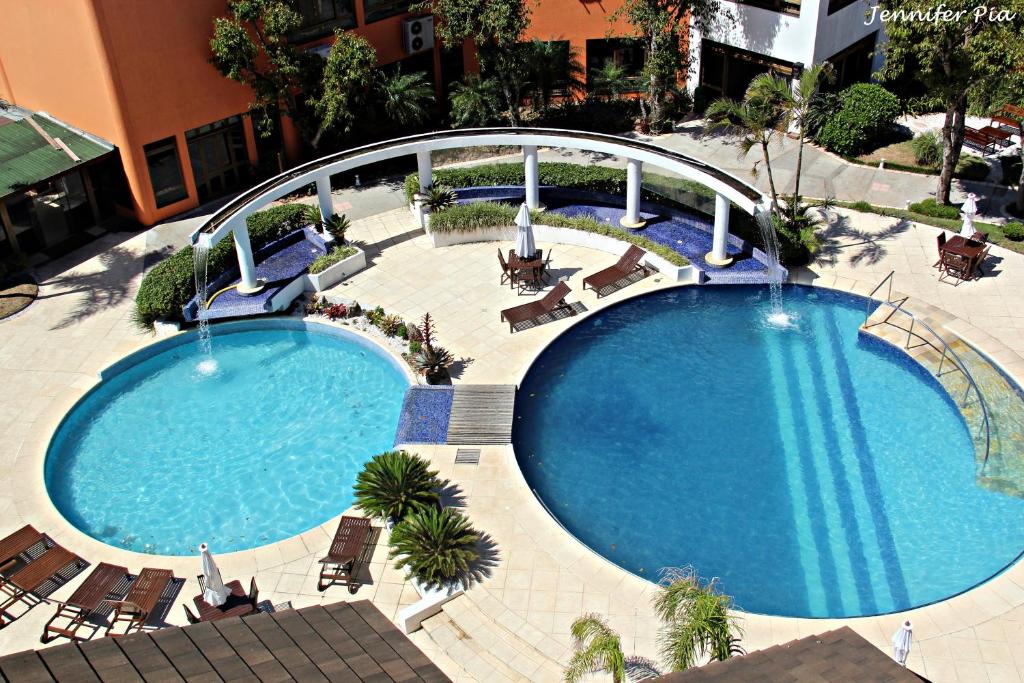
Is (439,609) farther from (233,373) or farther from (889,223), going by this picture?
(889,223)

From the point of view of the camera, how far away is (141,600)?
1900cm

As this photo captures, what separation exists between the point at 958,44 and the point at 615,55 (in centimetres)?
1606

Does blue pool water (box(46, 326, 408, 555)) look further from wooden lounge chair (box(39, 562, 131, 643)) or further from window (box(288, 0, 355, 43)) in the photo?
window (box(288, 0, 355, 43))

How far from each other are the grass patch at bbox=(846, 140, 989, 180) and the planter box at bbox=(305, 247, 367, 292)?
1782cm

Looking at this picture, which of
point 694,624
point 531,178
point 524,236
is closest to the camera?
point 694,624

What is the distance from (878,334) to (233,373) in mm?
17017

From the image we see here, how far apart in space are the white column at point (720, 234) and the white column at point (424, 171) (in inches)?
366

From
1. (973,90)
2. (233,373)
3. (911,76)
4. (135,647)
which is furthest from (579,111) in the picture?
→ (135,647)

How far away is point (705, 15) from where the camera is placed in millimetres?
37062

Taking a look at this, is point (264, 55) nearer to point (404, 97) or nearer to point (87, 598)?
point (404, 97)

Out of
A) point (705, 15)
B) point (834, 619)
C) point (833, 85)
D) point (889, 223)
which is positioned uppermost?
point (705, 15)

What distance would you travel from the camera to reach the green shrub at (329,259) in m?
29.4

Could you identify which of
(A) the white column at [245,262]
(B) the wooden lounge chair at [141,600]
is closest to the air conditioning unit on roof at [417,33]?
(A) the white column at [245,262]

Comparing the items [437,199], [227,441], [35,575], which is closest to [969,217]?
[437,199]
